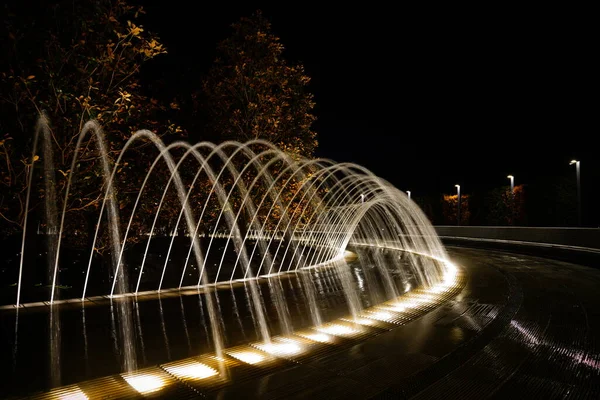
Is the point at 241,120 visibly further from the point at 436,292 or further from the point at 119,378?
the point at 119,378

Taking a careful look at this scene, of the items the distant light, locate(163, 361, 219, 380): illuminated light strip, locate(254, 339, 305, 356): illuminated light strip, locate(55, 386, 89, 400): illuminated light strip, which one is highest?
locate(55, 386, 89, 400): illuminated light strip

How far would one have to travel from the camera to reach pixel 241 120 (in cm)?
1998

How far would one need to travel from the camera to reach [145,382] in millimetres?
4965

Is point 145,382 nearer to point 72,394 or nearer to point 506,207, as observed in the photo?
point 72,394

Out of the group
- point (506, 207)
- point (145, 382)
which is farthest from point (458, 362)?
point (506, 207)

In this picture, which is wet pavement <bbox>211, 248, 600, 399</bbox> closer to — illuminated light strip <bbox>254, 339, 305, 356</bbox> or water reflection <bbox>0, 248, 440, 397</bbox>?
illuminated light strip <bbox>254, 339, 305, 356</bbox>

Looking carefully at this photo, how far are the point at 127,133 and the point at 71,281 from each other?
5.21 meters

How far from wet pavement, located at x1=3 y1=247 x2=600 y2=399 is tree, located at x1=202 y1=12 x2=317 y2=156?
43.0ft

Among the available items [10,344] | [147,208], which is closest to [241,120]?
[147,208]

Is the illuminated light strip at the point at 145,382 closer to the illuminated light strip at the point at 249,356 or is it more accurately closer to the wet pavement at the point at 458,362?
the wet pavement at the point at 458,362

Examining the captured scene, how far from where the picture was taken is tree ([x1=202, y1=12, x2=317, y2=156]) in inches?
771

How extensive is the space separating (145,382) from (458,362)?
4.24 metres

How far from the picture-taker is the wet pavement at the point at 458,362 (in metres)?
4.82

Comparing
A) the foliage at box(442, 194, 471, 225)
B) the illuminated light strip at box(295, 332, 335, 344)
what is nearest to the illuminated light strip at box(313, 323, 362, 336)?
the illuminated light strip at box(295, 332, 335, 344)
